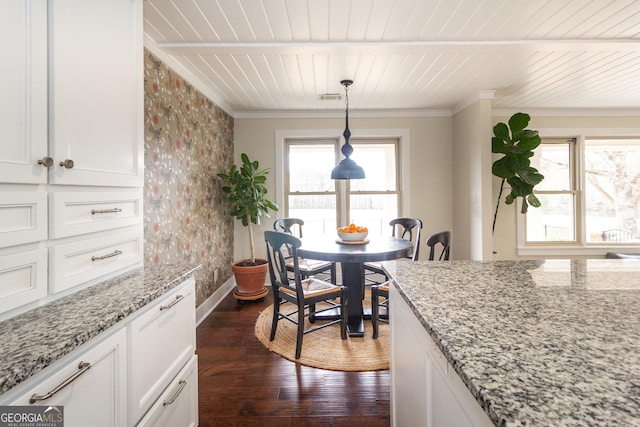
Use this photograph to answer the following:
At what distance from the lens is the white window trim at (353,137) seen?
13.3 feet

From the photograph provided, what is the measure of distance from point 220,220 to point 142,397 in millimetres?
2746

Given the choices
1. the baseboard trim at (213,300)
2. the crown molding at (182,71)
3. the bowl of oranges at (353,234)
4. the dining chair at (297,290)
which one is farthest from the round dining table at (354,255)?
the crown molding at (182,71)

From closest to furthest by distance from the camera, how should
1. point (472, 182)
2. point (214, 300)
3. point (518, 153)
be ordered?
1. point (518, 153)
2. point (214, 300)
3. point (472, 182)

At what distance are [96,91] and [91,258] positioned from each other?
0.64 m

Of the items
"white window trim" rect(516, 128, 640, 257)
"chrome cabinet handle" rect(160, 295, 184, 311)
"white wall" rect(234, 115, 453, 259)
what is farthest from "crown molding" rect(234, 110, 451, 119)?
"chrome cabinet handle" rect(160, 295, 184, 311)

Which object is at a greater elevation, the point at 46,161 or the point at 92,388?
the point at 46,161

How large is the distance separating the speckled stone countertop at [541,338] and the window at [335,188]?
296 cm

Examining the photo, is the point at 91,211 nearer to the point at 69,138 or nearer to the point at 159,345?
the point at 69,138

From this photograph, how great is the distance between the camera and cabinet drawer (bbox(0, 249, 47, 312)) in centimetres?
82

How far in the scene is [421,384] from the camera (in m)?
0.91

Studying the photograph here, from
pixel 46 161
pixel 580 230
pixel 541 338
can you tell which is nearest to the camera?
pixel 541 338

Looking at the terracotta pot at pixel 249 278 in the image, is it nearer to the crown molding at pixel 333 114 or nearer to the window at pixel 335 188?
the window at pixel 335 188

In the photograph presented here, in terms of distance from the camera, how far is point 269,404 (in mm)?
1765

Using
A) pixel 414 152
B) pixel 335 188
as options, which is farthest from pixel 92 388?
pixel 414 152
